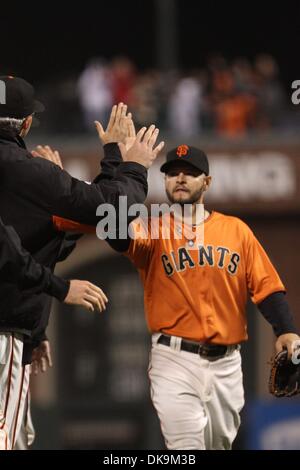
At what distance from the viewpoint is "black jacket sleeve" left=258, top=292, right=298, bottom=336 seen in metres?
7.04

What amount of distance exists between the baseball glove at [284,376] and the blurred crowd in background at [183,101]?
9.38 m

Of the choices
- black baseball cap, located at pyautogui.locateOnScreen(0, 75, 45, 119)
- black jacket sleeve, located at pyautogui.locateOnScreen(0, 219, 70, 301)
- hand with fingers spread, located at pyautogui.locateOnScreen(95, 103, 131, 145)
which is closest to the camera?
black jacket sleeve, located at pyautogui.locateOnScreen(0, 219, 70, 301)

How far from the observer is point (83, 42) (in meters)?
22.7

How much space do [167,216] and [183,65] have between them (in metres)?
16.0

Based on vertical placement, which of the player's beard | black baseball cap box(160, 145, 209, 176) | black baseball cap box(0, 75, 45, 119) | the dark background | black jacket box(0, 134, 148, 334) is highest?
the dark background

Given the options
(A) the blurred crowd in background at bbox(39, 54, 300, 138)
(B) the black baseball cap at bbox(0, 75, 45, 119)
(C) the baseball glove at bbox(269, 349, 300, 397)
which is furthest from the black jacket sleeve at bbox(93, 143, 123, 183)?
(A) the blurred crowd in background at bbox(39, 54, 300, 138)

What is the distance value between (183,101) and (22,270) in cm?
1135

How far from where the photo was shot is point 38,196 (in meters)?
6.32

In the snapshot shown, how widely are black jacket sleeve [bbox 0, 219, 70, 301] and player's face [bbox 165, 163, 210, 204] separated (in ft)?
3.40

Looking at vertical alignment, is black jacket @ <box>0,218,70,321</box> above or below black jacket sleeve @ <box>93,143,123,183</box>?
below

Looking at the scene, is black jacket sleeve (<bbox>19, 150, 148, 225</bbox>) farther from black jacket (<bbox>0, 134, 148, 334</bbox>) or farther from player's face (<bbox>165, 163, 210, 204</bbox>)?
player's face (<bbox>165, 163, 210, 204</bbox>)

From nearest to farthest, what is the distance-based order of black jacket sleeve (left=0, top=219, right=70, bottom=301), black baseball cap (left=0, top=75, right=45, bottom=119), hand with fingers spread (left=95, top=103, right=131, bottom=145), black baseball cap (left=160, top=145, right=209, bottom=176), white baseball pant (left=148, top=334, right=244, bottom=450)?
black jacket sleeve (left=0, top=219, right=70, bottom=301) < black baseball cap (left=0, top=75, right=45, bottom=119) < hand with fingers spread (left=95, top=103, right=131, bottom=145) < white baseball pant (left=148, top=334, right=244, bottom=450) < black baseball cap (left=160, top=145, right=209, bottom=176)

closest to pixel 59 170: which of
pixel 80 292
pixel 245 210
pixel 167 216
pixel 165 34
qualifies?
pixel 80 292

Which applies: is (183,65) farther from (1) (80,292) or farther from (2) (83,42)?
(1) (80,292)
